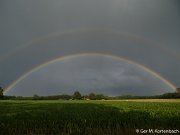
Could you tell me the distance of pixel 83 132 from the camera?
10.3 metres

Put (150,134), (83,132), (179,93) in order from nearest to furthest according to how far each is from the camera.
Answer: (150,134) < (83,132) < (179,93)

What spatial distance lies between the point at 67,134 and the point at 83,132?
0.96m

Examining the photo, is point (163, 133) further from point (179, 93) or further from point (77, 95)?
point (77, 95)

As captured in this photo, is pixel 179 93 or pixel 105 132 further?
pixel 179 93

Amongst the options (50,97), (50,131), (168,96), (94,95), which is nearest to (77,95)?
(94,95)

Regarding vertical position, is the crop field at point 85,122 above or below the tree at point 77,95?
below

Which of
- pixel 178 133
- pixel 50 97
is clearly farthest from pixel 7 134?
pixel 50 97

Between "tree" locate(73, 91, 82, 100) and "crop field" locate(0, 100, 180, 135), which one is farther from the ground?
"tree" locate(73, 91, 82, 100)

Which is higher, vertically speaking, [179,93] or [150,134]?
[179,93]

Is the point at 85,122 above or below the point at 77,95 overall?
below

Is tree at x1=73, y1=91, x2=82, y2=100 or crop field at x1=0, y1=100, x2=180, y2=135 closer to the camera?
crop field at x1=0, y1=100, x2=180, y2=135

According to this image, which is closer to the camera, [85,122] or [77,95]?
[85,122]

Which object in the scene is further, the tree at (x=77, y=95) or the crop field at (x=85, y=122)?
the tree at (x=77, y=95)

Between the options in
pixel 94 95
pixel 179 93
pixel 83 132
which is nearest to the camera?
pixel 83 132
